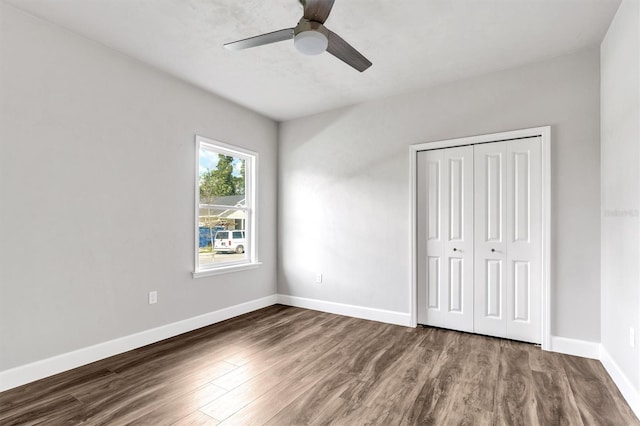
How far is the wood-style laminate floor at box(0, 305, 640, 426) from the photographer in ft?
6.55

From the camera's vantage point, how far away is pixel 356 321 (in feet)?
13.0

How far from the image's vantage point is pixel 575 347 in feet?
9.46

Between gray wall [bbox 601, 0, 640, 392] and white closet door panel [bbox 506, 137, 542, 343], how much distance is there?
49 centimetres

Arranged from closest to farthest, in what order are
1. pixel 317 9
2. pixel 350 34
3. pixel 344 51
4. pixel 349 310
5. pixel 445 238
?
1. pixel 317 9
2. pixel 344 51
3. pixel 350 34
4. pixel 445 238
5. pixel 349 310

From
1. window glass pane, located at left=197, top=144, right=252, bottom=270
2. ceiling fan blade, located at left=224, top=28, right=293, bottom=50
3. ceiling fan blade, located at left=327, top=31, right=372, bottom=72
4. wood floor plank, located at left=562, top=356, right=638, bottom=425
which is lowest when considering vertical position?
wood floor plank, located at left=562, top=356, right=638, bottom=425

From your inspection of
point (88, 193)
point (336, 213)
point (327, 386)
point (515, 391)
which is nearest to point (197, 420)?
point (327, 386)

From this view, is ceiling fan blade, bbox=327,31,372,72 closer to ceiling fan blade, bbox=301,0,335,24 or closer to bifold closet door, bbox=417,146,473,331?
ceiling fan blade, bbox=301,0,335,24

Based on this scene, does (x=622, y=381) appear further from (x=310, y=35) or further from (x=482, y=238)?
(x=310, y=35)

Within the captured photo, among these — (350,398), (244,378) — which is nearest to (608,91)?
(350,398)

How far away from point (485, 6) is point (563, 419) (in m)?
2.80

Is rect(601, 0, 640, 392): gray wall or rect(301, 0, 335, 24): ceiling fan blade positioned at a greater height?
rect(301, 0, 335, 24): ceiling fan blade

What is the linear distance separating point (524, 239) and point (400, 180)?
142 cm

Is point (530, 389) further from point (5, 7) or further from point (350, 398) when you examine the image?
point (5, 7)

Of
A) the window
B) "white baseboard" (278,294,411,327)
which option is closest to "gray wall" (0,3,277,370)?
the window
